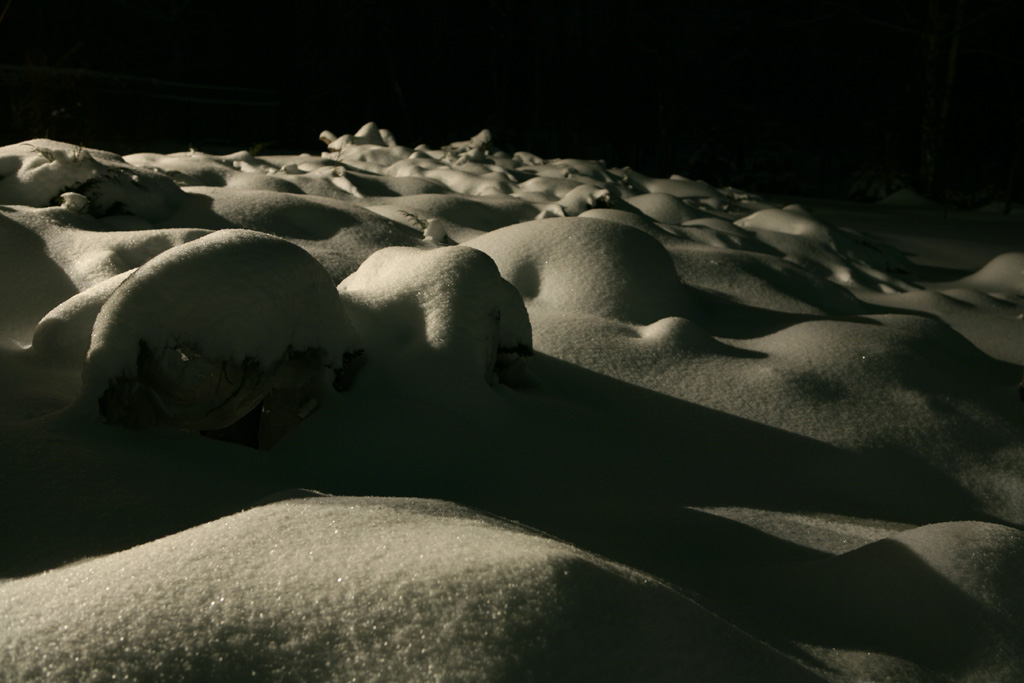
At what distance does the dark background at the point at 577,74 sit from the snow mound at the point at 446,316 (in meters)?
8.26

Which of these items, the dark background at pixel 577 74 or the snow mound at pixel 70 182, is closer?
the snow mound at pixel 70 182

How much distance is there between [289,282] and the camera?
1475 mm

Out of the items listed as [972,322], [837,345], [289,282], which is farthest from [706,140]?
[289,282]

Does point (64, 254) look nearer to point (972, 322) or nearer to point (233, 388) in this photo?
point (233, 388)

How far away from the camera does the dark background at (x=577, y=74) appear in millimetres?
11430

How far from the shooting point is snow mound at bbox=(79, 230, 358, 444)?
1328 millimetres

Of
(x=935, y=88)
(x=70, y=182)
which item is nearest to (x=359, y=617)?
(x=70, y=182)

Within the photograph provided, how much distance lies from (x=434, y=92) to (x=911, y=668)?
1381 cm

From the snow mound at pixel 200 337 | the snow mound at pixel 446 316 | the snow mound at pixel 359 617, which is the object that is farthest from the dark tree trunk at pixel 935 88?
the snow mound at pixel 359 617

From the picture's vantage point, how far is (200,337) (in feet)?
4.44

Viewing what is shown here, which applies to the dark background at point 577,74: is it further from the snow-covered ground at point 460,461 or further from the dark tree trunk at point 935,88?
the snow-covered ground at point 460,461

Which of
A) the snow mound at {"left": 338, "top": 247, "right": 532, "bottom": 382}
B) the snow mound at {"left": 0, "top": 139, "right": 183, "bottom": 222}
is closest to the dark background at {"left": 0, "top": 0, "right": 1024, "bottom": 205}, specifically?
the snow mound at {"left": 0, "top": 139, "right": 183, "bottom": 222}

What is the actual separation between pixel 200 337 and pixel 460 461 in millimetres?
527

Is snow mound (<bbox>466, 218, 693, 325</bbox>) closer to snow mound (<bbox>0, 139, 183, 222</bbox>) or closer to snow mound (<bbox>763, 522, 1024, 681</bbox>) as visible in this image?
snow mound (<bbox>0, 139, 183, 222</bbox>)
